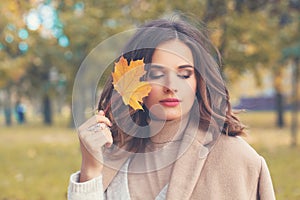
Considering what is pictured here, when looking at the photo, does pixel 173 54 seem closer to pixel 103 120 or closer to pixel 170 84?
pixel 170 84

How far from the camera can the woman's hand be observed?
1.75m

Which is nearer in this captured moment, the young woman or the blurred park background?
the young woman

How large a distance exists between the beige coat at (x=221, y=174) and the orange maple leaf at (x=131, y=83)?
0.25 m

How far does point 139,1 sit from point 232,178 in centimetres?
755

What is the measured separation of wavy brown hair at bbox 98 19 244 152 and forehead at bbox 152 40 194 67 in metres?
0.02

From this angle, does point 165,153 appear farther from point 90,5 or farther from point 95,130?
point 90,5

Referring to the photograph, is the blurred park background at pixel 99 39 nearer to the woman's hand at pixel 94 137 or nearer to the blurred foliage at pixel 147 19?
the blurred foliage at pixel 147 19

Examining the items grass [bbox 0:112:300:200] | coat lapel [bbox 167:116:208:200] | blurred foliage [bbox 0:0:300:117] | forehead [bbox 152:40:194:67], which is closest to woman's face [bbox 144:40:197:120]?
forehead [bbox 152:40:194:67]

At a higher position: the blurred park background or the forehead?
the forehead

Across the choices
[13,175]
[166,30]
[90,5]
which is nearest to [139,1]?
[90,5]

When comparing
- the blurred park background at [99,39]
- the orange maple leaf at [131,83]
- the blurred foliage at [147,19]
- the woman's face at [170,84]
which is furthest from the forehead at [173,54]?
the blurred foliage at [147,19]

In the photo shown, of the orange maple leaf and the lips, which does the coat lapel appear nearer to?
the lips

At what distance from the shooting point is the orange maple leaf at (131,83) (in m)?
1.72

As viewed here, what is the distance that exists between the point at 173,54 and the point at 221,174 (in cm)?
47
